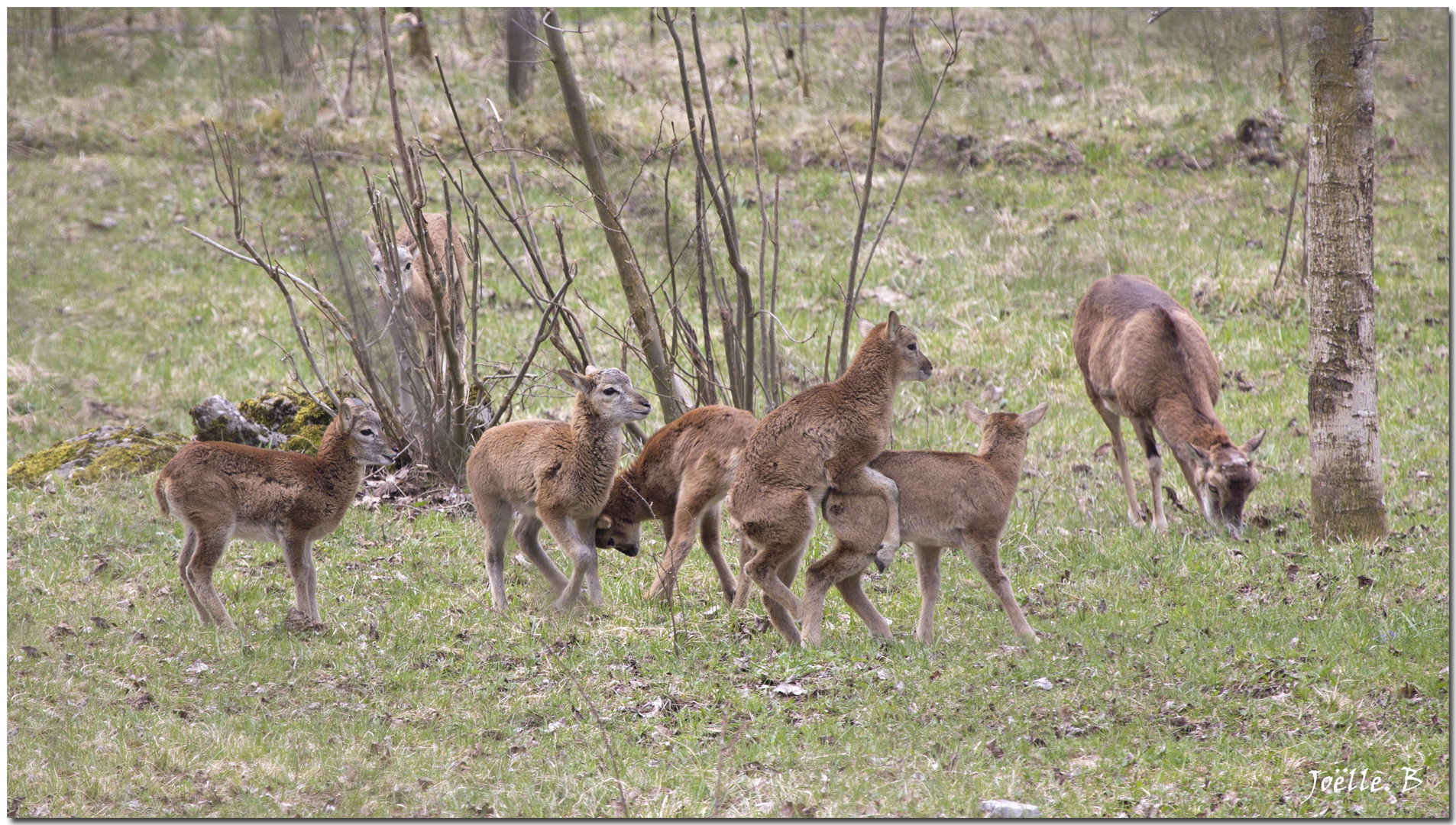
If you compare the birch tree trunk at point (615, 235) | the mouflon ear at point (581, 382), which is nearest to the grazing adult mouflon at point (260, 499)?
the mouflon ear at point (581, 382)

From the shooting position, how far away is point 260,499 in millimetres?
7586

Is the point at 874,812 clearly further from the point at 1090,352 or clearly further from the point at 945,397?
the point at 945,397

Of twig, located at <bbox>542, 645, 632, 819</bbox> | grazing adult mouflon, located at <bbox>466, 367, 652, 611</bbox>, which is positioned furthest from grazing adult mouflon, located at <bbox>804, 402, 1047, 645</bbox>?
grazing adult mouflon, located at <bbox>466, 367, 652, 611</bbox>

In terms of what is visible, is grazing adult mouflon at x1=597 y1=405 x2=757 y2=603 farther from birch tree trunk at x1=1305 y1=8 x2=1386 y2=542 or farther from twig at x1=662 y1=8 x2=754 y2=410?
birch tree trunk at x1=1305 y1=8 x2=1386 y2=542

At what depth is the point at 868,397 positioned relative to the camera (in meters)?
7.39

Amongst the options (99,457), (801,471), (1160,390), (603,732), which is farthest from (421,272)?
(603,732)

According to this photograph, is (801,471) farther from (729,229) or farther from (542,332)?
(542,332)

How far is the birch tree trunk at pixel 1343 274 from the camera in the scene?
8469mm

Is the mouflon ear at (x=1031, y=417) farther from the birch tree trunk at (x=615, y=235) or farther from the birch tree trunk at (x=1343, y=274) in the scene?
the birch tree trunk at (x=615, y=235)

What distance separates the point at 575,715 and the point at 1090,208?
1339 centimetres

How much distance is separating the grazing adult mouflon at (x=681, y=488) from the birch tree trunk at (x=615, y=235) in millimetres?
1397

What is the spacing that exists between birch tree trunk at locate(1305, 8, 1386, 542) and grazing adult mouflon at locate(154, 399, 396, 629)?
6.09 meters

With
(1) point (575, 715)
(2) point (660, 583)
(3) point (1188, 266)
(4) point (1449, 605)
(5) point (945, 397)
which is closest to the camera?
(1) point (575, 715)

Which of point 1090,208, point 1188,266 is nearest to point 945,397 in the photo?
point 1188,266
